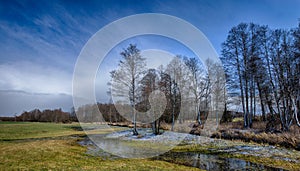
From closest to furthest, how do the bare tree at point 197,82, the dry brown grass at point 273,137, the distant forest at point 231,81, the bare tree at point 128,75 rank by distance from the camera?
the dry brown grass at point 273,137, the distant forest at point 231,81, the bare tree at point 128,75, the bare tree at point 197,82

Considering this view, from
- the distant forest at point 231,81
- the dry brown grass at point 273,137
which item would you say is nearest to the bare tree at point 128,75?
the distant forest at point 231,81

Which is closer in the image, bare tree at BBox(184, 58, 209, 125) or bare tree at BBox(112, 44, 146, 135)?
bare tree at BBox(112, 44, 146, 135)

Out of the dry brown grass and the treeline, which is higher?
the treeline

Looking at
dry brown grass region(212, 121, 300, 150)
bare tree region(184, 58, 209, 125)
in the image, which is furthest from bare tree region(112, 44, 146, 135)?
dry brown grass region(212, 121, 300, 150)

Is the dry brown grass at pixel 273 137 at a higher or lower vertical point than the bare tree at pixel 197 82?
lower

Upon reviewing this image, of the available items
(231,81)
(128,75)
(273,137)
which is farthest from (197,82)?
(273,137)

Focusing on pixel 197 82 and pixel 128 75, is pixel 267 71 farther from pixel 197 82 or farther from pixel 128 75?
pixel 128 75

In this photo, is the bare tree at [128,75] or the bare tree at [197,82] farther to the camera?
the bare tree at [197,82]

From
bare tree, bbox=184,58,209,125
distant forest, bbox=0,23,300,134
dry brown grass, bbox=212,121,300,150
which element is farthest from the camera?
bare tree, bbox=184,58,209,125

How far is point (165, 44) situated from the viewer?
14.5 meters

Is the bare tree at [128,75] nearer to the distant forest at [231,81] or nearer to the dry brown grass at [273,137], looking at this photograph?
the distant forest at [231,81]

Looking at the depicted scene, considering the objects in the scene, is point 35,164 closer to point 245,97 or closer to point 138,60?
point 138,60

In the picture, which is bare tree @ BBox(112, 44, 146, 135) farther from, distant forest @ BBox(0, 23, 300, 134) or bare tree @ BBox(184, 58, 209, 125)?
bare tree @ BBox(184, 58, 209, 125)

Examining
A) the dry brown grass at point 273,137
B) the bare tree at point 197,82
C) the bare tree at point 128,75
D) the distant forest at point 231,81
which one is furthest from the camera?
the bare tree at point 197,82
